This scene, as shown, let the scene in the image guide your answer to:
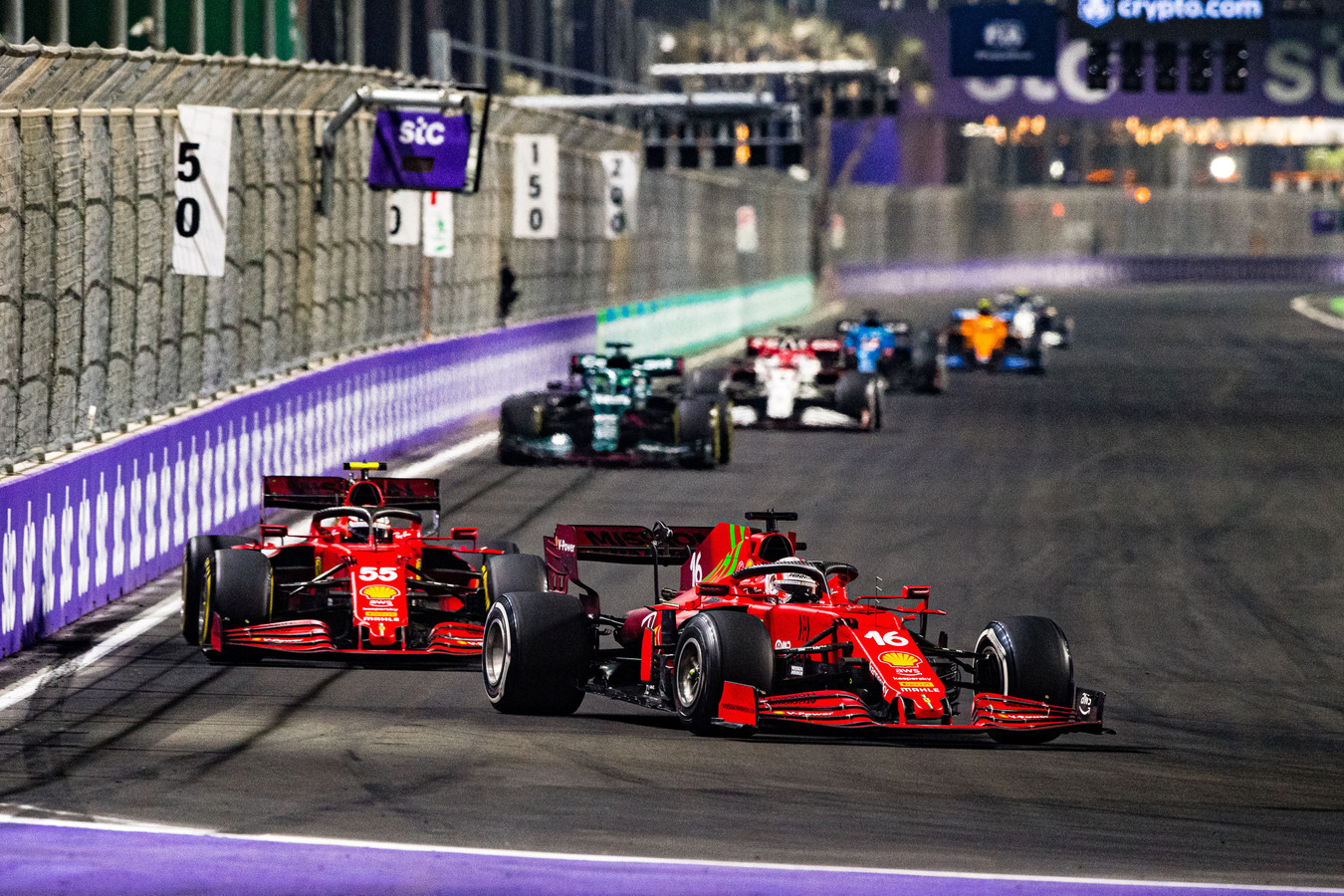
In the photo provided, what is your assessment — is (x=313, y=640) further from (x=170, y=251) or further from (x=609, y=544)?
(x=170, y=251)

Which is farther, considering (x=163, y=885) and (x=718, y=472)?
(x=718, y=472)

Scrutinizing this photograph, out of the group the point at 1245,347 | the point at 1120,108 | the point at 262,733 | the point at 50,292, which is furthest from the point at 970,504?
the point at 1120,108

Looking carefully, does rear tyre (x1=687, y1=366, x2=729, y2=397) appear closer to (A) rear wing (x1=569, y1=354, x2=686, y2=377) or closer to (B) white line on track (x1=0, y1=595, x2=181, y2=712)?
(A) rear wing (x1=569, y1=354, x2=686, y2=377)

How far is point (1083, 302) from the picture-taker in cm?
7875

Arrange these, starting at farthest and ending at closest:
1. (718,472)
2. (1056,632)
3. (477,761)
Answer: (718,472) → (1056,632) → (477,761)

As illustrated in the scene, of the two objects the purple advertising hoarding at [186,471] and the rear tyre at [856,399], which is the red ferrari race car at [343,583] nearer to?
the purple advertising hoarding at [186,471]

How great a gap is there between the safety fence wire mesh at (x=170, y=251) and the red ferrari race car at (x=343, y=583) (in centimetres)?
194

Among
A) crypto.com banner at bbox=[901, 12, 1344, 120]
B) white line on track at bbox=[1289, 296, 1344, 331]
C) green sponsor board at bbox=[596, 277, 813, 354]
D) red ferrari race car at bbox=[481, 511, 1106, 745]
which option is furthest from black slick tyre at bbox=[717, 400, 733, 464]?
crypto.com banner at bbox=[901, 12, 1344, 120]

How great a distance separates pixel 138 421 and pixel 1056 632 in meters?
8.45

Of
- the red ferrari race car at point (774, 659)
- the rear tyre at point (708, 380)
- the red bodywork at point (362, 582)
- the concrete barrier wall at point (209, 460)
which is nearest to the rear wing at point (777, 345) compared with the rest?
the rear tyre at point (708, 380)

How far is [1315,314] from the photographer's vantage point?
6894cm

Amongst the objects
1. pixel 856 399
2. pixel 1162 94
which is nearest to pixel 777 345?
pixel 856 399

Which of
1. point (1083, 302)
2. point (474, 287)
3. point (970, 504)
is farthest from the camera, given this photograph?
point (1083, 302)

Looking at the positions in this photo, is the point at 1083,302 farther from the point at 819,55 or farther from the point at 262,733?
the point at 262,733
